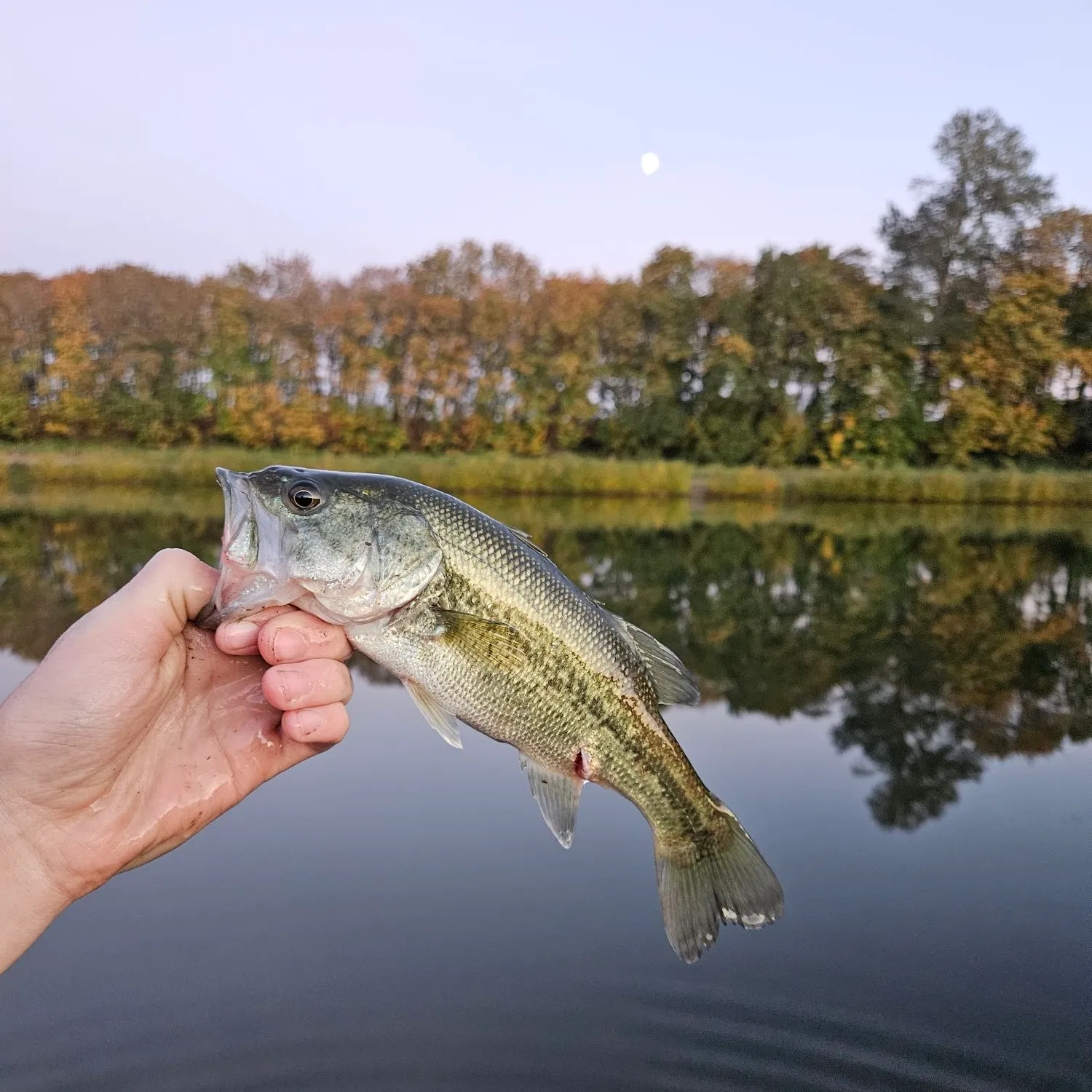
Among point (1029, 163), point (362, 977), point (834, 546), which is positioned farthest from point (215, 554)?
point (1029, 163)

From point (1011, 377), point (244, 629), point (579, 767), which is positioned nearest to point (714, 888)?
point (579, 767)

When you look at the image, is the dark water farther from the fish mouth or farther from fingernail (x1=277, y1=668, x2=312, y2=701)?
the fish mouth

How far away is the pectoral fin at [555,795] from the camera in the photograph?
3047mm

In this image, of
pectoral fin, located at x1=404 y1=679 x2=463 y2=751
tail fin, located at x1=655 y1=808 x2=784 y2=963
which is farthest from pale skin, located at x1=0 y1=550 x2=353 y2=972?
tail fin, located at x1=655 y1=808 x2=784 y2=963

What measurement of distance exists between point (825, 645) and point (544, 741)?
30.9 feet

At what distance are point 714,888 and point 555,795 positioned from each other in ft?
2.06

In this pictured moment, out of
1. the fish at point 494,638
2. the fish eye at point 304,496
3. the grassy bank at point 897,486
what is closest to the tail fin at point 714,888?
the fish at point 494,638

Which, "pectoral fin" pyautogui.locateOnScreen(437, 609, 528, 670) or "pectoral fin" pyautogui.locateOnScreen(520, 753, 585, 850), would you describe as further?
"pectoral fin" pyautogui.locateOnScreen(520, 753, 585, 850)

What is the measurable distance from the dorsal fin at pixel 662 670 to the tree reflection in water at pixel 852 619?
4425mm

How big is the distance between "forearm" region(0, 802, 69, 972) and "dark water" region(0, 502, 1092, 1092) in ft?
5.02

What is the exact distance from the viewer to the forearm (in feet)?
9.36

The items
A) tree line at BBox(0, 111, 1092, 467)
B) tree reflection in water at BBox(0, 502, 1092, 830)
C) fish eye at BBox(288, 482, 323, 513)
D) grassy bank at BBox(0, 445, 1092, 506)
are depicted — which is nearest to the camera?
fish eye at BBox(288, 482, 323, 513)

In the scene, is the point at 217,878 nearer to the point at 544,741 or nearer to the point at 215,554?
the point at 544,741

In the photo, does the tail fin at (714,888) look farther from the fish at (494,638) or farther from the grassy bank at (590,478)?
the grassy bank at (590,478)
